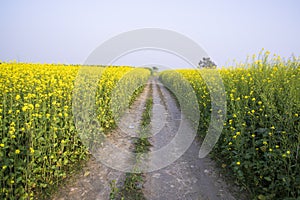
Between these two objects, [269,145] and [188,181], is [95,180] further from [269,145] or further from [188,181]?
[269,145]

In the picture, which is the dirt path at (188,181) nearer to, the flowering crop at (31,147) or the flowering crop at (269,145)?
the flowering crop at (269,145)

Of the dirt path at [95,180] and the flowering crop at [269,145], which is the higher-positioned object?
the flowering crop at [269,145]

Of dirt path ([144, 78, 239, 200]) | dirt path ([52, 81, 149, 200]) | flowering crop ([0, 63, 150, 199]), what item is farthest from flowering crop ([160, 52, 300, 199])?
flowering crop ([0, 63, 150, 199])

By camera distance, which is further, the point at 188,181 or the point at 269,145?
the point at 188,181

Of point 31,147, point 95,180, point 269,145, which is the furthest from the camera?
point 95,180

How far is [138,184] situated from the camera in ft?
12.5

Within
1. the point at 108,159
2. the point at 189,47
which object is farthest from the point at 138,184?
the point at 189,47

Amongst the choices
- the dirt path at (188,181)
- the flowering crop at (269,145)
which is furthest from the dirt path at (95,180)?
the flowering crop at (269,145)

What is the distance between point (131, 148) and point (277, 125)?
10.8 ft

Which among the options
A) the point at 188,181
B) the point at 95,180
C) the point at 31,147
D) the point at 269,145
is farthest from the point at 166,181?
the point at 31,147

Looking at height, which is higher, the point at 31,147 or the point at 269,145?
the point at 269,145

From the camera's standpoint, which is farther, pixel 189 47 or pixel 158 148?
pixel 189 47

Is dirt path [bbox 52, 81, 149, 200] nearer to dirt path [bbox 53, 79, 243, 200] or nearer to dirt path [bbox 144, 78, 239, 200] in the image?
dirt path [bbox 53, 79, 243, 200]

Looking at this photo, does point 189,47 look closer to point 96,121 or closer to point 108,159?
point 96,121
